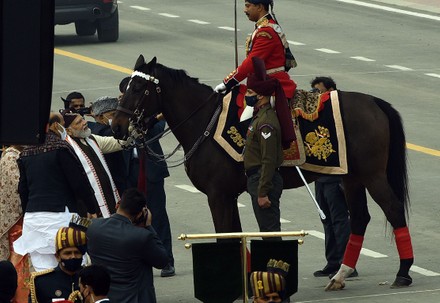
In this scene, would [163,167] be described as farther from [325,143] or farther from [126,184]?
[325,143]

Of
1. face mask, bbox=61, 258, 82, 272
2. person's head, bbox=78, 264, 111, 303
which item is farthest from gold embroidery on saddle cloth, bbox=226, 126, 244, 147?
person's head, bbox=78, 264, 111, 303

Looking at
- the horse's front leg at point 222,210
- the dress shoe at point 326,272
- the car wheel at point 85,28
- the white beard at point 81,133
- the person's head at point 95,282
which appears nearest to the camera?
the person's head at point 95,282

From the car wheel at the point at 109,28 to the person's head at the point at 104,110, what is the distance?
1620 cm

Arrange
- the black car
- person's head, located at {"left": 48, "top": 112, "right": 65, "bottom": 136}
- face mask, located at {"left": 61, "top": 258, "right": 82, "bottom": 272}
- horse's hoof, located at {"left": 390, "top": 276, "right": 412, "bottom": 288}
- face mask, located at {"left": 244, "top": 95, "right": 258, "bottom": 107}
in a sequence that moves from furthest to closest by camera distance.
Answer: the black car < horse's hoof, located at {"left": 390, "top": 276, "right": 412, "bottom": 288} < face mask, located at {"left": 244, "top": 95, "right": 258, "bottom": 107} < person's head, located at {"left": 48, "top": 112, "right": 65, "bottom": 136} < face mask, located at {"left": 61, "top": 258, "right": 82, "bottom": 272}

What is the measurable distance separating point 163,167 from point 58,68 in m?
14.0

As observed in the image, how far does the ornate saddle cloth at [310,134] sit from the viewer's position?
580 inches

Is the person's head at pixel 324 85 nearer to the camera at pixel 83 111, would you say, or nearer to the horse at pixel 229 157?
the horse at pixel 229 157

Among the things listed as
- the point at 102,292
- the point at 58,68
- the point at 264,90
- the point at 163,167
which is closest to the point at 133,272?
the point at 102,292

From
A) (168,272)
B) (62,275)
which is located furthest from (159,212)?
(62,275)

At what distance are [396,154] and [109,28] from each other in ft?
57.3

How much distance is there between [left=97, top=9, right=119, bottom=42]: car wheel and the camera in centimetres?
3156

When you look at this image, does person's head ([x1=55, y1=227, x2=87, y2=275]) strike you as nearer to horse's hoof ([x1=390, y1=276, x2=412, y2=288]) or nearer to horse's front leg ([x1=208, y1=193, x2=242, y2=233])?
horse's front leg ([x1=208, y1=193, x2=242, y2=233])

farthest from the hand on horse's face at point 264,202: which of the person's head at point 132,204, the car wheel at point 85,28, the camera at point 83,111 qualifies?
the car wheel at point 85,28

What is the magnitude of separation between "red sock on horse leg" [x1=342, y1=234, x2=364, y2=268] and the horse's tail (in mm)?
572
